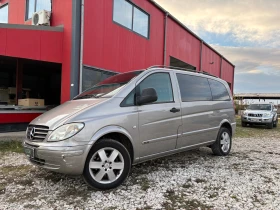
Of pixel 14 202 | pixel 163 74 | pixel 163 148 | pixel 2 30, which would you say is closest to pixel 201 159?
pixel 163 148

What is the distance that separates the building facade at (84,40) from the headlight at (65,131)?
452cm

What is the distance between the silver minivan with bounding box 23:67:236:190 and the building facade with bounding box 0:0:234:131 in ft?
12.5

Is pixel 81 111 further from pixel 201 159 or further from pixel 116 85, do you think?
pixel 201 159

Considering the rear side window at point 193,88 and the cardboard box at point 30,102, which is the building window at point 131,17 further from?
the rear side window at point 193,88

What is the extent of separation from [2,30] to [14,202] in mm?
5498

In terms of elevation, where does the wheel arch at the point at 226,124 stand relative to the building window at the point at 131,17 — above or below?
below

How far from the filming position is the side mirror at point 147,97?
3.90 metres

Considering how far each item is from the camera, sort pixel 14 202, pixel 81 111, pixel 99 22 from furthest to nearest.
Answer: pixel 99 22 < pixel 81 111 < pixel 14 202

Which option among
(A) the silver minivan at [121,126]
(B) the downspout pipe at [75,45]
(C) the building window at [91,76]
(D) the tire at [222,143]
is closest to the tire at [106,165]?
(A) the silver minivan at [121,126]

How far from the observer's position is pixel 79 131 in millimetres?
3291

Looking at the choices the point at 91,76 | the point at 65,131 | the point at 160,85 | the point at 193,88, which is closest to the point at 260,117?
the point at 91,76

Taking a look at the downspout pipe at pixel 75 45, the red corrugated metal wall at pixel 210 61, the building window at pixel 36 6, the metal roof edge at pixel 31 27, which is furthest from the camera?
the red corrugated metal wall at pixel 210 61

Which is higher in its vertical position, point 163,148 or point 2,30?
point 2,30

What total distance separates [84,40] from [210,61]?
44.5 feet
